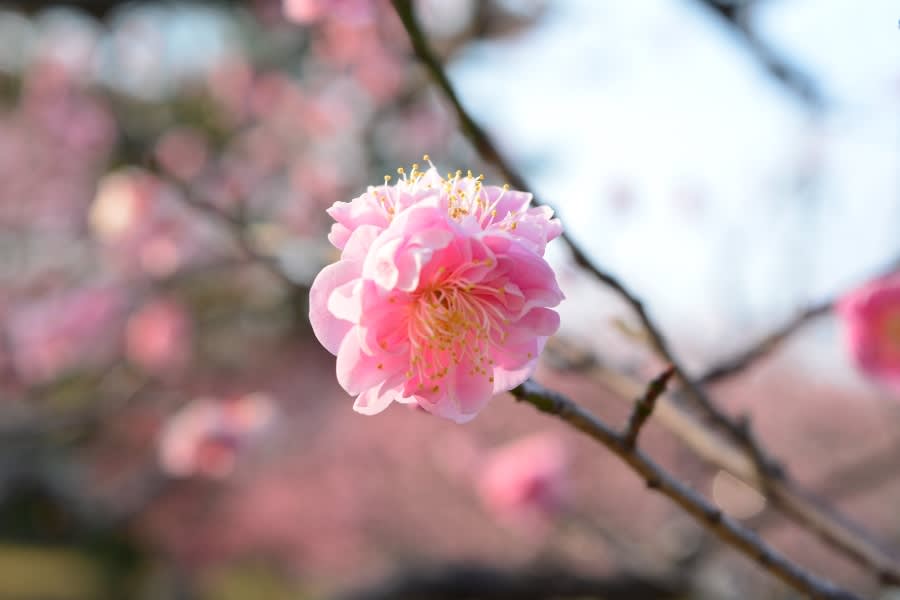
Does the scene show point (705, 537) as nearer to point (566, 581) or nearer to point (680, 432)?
point (566, 581)

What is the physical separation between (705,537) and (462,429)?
13.6 ft

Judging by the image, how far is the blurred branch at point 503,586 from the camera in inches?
78.0

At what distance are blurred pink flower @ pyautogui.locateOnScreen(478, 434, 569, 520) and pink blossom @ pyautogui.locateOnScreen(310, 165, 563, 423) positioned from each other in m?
1.86

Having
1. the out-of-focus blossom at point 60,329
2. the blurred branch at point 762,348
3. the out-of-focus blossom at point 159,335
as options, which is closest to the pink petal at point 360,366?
the blurred branch at point 762,348

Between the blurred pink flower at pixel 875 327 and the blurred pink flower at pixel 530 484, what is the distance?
118cm

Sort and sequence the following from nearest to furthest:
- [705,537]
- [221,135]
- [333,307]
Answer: [333,307], [705,537], [221,135]

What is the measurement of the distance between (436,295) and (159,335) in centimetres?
341

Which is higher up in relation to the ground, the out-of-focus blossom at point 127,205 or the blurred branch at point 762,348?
the out-of-focus blossom at point 127,205

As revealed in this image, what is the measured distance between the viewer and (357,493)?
23.0ft

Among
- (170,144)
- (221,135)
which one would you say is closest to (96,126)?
(170,144)

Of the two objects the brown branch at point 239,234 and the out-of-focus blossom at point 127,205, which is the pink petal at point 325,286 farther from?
the out-of-focus blossom at point 127,205

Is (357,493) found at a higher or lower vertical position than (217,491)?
lower

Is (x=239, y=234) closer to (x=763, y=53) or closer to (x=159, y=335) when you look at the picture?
(x=763, y=53)

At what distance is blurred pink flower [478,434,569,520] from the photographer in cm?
233
